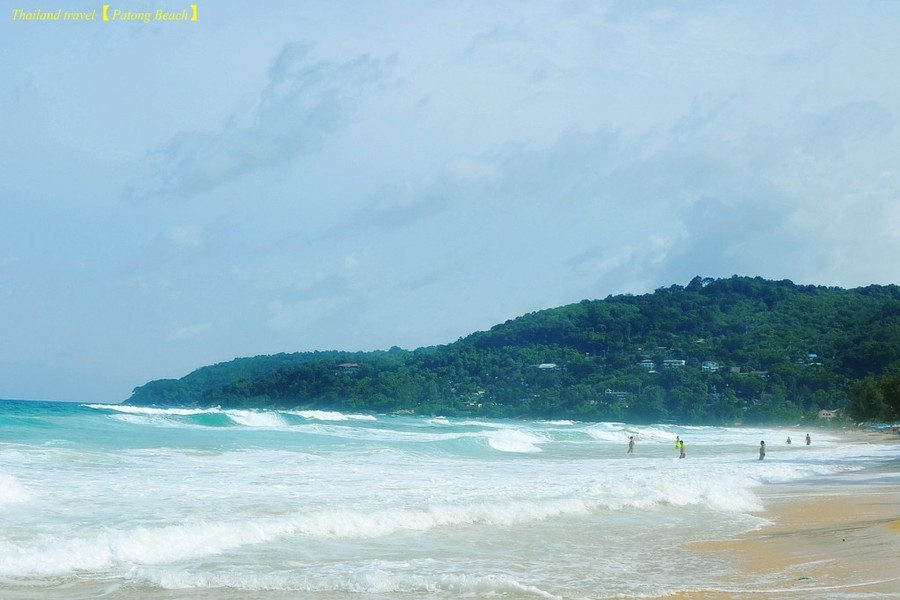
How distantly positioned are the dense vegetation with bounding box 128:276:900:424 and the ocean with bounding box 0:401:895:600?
74.4 meters

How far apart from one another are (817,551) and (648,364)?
339 ft

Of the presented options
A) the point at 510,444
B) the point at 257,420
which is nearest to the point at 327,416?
the point at 257,420

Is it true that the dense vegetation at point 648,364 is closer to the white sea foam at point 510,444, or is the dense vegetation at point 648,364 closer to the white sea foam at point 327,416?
the white sea foam at point 327,416

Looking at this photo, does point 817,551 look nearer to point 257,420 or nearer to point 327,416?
point 257,420

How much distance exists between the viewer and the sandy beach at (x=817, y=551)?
32.4 ft

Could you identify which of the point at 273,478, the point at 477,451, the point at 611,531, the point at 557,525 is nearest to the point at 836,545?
the point at 611,531

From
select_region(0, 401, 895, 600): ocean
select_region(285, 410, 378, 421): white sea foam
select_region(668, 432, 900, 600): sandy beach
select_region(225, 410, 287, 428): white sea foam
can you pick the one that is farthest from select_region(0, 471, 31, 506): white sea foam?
select_region(285, 410, 378, 421): white sea foam

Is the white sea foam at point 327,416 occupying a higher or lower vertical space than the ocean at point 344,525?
higher

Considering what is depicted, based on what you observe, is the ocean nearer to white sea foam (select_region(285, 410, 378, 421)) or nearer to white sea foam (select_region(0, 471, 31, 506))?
white sea foam (select_region(0, 471, 31, 506))

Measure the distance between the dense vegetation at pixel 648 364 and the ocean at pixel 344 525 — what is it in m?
74.4

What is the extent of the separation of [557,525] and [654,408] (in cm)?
8935

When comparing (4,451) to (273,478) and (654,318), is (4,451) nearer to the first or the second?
(273,478)

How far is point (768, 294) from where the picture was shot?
5022 inches

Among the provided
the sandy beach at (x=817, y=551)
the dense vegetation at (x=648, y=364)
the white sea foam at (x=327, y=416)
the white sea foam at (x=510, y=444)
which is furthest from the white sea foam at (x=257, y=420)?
the sandy beach at (x=817, y=551)
